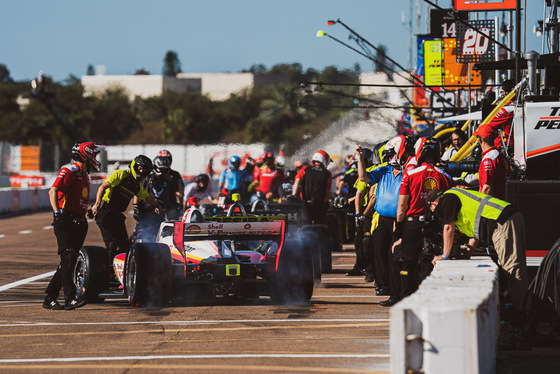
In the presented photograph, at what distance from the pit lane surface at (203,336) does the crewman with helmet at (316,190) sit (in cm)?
385

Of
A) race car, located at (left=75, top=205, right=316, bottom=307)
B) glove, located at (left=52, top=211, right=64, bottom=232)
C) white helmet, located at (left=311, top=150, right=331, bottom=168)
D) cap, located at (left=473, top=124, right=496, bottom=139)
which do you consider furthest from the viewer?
white helmet, located at (left=311, top=150, right=331, bottom=168)

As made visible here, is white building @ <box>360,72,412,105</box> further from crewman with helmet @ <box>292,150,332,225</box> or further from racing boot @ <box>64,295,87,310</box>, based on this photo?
racing boot @ <box>64,295,87,310</box>

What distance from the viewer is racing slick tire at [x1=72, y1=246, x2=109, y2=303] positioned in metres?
11.7

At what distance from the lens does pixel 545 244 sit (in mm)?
10227

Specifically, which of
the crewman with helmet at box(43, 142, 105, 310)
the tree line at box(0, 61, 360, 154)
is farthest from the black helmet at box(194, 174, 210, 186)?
the tree line at box(0, 61, 360, 154)

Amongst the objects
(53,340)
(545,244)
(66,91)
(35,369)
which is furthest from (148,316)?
(66,91)

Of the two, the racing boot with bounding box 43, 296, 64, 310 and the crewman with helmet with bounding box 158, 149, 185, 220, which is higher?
the crewman with helmet with bounding box 158, 149, 185, 220

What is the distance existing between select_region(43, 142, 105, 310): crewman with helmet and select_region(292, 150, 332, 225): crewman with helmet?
585 cm

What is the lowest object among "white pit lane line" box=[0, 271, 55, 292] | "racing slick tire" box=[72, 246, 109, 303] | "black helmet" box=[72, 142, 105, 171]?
"white pit lane line" box=[0, 271, 55, 292]

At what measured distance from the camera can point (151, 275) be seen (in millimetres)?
11016

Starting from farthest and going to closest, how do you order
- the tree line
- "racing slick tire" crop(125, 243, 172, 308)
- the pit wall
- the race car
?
1. the tree line
2. the pit wall
3. the race car
4. "racing slick tire" crop(125, 243, 172, 308)

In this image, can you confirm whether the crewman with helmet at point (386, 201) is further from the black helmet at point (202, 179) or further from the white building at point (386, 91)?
the white building at point (386, 91)

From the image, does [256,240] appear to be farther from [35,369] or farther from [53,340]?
[35,369]

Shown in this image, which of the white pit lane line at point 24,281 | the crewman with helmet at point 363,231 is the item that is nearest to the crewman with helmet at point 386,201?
the crewman with helmet at point 363,231
